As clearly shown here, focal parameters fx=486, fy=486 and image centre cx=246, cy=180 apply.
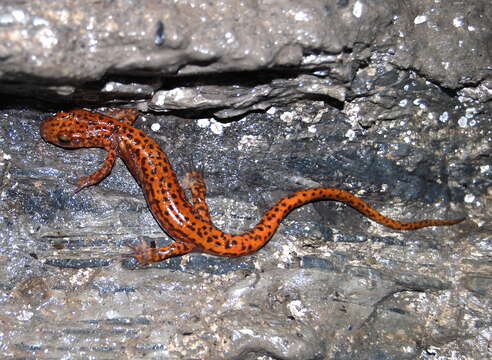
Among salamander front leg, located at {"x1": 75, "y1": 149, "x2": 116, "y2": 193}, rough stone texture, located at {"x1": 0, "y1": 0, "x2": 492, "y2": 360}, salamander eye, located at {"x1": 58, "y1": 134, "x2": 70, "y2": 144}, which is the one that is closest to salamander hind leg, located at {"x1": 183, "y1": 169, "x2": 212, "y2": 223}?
rough stone texture, located at {"x1": 0, "y1": 0, "x2": 492, "y2": 360}

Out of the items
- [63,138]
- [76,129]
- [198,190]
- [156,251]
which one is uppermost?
[76,129]

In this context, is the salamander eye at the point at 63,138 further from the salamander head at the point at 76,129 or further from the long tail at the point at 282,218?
the long tail at the point at 282,218

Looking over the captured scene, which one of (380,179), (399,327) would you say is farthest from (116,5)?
(399,327)

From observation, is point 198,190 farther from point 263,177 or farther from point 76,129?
point 76,129

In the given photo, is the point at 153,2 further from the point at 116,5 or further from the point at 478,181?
the point at 478,181

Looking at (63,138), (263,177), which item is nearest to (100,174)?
(63,138)

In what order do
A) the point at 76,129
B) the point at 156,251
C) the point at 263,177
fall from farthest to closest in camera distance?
the point at 263,177, the point at 76,129, the point at 156,251
